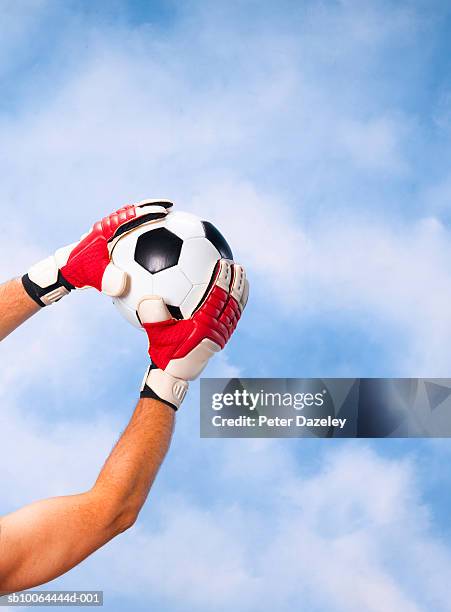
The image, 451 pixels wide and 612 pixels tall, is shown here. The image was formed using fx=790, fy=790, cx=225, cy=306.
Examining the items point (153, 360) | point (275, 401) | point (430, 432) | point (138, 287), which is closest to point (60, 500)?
point (153, 360)

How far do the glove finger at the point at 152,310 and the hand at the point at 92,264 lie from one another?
0.30 ft

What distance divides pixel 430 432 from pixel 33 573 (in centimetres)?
456

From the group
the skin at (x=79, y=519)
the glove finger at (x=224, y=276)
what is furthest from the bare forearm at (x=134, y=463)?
the glove finger at (x=224, y=276)

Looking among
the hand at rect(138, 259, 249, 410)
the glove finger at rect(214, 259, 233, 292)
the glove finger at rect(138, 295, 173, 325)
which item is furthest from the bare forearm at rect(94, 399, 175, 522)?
the glove finger at rect(214, 259, 233, 292)

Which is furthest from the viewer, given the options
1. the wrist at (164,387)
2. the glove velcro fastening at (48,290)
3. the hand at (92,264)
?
the glove velcro fastening at (48,290)

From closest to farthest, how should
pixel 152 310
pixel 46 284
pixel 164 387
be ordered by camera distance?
pixel 164 387
pixel 152 310
pixel 46 284

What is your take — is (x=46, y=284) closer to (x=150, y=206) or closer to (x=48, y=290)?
(x=48, y=290)

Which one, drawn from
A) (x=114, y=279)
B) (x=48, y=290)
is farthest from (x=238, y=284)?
(x=48, y=290)

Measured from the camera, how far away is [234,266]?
2141 mm

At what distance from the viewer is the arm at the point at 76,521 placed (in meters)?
1.52

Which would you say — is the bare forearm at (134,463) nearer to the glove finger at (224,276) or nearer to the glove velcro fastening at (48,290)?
the glove finger at (224,276)

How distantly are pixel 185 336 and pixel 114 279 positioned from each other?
31 centimetres

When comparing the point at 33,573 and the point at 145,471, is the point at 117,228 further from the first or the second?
the point at 33,573

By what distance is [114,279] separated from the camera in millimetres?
2152
